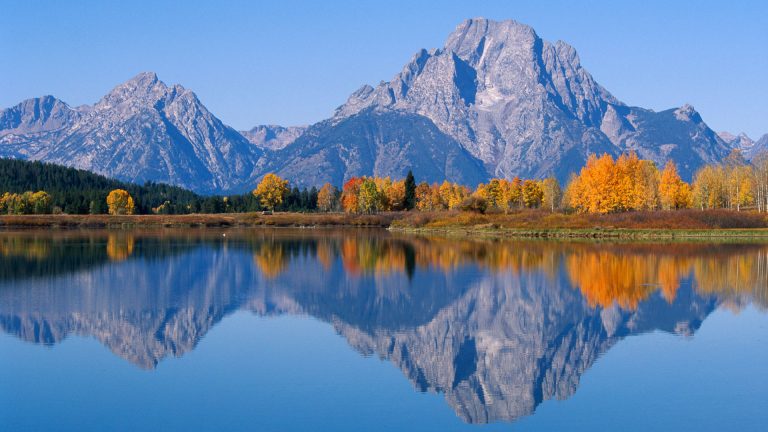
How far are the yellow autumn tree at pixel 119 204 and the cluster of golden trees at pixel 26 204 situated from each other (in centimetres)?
1342

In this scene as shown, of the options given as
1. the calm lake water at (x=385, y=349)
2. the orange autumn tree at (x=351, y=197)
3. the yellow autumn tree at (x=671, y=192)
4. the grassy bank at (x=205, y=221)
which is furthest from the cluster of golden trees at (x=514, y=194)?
the calm lake water at (x=385, y=349)

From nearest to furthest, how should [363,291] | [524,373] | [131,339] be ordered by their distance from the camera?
[524,373] < [131,339] < [363,291]

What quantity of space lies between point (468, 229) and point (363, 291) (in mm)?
71522

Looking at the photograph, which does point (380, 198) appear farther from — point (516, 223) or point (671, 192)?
point (671, 192)

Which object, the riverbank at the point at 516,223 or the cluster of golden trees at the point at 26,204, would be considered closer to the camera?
the riverbank at the point at 516,223

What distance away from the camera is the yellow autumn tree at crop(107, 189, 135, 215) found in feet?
600

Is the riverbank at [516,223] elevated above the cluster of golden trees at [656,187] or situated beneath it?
situated beneath

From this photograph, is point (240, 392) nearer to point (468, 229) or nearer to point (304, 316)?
point (304, 316)

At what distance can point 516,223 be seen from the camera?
108 m

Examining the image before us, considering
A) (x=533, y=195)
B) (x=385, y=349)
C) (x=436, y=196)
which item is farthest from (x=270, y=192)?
(x=385, y=349)

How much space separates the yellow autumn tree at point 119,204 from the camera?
182875 millimetres

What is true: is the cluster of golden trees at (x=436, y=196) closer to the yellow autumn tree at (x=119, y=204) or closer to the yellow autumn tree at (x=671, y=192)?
the yellow autumn tree at (x=671, y=192)

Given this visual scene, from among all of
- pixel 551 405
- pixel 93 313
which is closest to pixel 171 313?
pixel 93 313

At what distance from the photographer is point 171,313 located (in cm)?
3256
